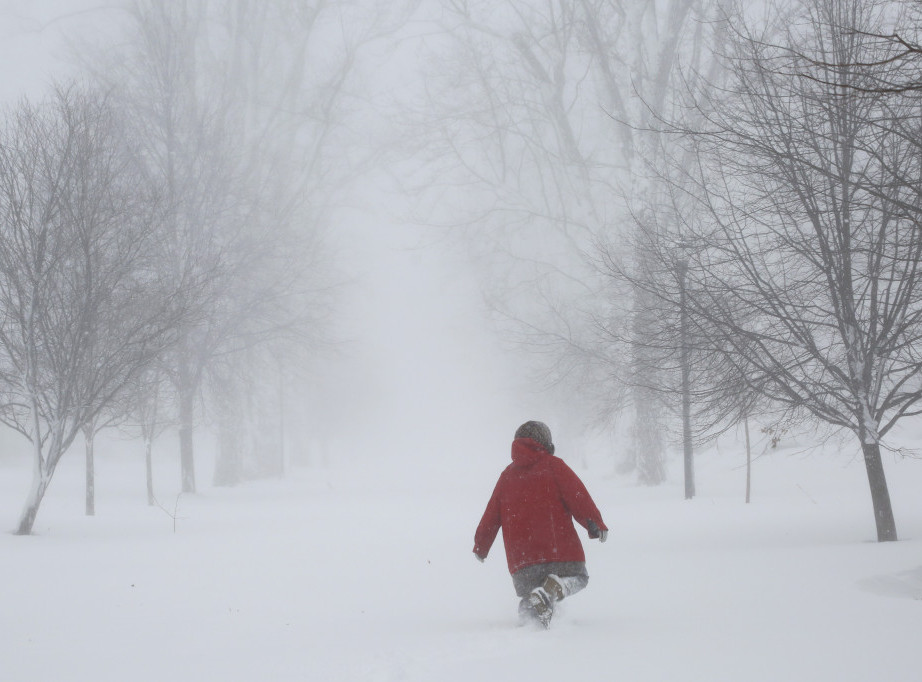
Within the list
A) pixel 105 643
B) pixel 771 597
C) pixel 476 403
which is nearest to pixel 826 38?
pixel 771 597

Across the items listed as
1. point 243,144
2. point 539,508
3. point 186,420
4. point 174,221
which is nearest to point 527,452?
point 539,508

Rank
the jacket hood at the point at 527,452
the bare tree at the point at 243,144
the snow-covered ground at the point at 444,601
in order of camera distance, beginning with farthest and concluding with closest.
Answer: the bare tree at the point at 243,144 < the jacket hood at the point at 527,452 < the snow-covered ground at the point at 444,601

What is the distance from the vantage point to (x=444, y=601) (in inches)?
319

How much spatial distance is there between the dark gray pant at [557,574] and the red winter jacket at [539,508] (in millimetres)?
46

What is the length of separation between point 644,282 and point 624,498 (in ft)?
31.1

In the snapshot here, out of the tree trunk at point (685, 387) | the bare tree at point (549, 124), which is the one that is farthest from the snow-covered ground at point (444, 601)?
the bare tree at point (549, 124)

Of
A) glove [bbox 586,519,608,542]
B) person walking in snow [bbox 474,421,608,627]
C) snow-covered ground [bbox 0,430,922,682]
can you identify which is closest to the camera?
snow-covered ground [bbox 0,430,922,682]

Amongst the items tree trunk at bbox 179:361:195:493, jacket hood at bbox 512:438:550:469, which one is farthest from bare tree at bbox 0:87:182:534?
tree trunk at bbox 179:361:195:493

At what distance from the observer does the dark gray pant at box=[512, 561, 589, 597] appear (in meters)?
5.91

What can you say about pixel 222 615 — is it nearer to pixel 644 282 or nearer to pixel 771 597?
Result: pixel 771 597

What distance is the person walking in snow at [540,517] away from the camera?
19.4 ft

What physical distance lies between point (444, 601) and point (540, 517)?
8.46ft

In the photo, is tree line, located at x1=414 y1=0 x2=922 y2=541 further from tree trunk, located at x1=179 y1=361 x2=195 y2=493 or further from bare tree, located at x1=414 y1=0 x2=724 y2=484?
tree trunk, located at x1=179 y1=361 x2=195 y2=493

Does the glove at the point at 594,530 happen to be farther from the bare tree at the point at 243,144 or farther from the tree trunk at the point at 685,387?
the bare tree at the point at 243,144
